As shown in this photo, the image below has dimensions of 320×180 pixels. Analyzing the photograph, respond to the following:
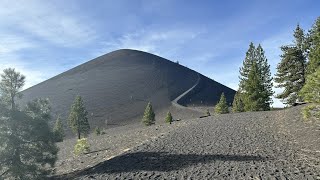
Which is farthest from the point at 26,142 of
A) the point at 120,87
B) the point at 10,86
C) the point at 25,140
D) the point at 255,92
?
the point at 120,87

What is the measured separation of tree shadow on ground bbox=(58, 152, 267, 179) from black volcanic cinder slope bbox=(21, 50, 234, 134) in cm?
7851

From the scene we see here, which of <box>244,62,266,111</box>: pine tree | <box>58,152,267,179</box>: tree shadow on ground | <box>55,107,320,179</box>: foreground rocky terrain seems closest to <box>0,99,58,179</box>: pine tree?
<box>55,107,320,179</box>: foreground rocky terrain

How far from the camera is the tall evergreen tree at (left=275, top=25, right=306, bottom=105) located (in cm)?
4203

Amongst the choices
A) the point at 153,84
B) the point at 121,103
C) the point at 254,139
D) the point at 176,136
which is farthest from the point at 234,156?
the point at 153,84

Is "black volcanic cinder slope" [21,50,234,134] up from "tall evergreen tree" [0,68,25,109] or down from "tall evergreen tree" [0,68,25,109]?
up

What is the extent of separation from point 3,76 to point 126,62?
168 meters

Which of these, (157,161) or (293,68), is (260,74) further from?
(157,161)

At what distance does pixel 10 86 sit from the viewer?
1956 centimetres

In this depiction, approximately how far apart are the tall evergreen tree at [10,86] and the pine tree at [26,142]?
2.44 ft

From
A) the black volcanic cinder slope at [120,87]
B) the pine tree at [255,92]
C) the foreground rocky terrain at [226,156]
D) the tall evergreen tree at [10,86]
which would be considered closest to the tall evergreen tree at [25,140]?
the tall evergreen tree at [10,86]

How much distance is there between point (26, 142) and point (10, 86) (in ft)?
12.4

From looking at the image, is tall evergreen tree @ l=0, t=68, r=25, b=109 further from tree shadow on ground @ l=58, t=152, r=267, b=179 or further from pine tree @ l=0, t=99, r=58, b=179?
tree shadow on ground @ l=58, t=152, r=267, b=179

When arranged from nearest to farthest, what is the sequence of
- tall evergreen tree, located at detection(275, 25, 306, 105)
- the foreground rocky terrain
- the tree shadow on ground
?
the foreground rocky terrain < the tree shadow on ground < tall evergreen tree, located at detection(275, 25, 306, 105)

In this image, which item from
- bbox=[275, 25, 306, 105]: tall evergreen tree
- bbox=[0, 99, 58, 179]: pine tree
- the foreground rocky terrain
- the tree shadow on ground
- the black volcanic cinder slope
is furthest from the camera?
the black volcanic cinder slope
